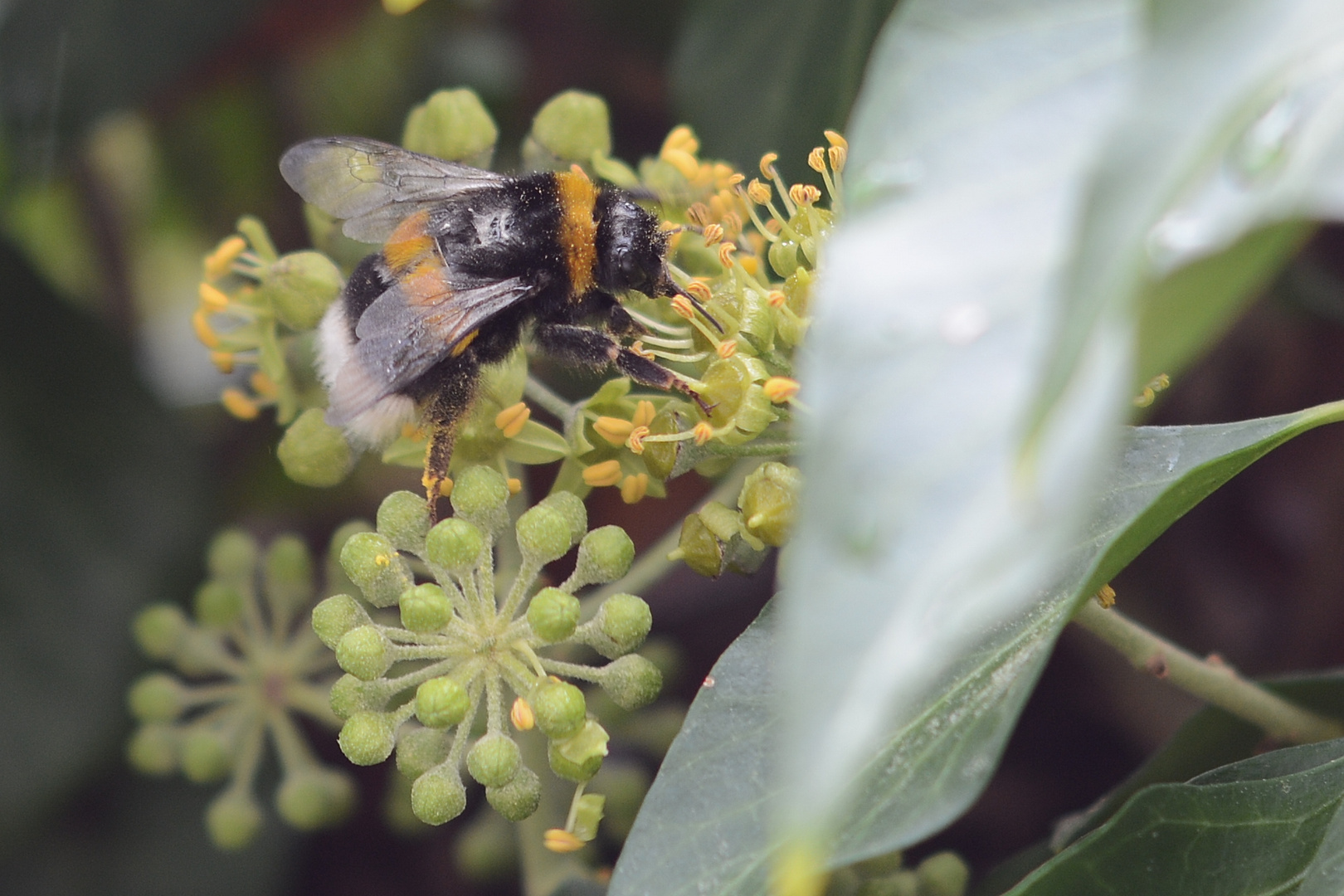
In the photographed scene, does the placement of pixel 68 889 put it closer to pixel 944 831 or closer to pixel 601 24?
pixel 944 831

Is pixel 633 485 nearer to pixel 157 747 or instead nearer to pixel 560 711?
pixel 560 711

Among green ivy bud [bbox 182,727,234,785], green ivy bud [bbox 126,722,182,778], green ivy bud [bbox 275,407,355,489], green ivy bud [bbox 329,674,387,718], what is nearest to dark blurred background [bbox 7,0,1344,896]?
green ivy bud [bbox 126,722,182,778]

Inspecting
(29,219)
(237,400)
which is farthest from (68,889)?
(29,219)

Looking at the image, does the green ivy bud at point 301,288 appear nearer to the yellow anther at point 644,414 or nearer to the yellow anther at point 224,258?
the yellow anther at point 224,258

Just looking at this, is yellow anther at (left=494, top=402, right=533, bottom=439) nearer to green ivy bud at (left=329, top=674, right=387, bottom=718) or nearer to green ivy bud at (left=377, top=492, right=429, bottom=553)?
green ivy bud at (left=377, top=492, right=429, bottom=553)

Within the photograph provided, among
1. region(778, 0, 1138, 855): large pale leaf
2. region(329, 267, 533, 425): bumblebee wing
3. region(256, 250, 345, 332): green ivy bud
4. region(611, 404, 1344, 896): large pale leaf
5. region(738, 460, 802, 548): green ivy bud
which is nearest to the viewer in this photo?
region(778, 0, 1138, 855): large pale leaf

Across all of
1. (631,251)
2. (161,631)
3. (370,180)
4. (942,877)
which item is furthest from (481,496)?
(161,631)

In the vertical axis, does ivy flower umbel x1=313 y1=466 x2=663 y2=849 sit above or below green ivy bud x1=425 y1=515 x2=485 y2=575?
below
